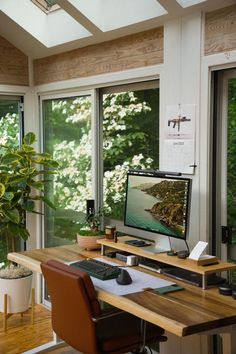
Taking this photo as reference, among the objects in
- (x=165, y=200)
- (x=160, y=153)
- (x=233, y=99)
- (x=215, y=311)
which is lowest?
(x=215, y=311)

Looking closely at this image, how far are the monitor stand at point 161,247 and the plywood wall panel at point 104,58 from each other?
45.6 inches

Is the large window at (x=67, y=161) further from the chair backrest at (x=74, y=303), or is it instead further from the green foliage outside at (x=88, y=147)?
the chair backrest at (x=74, y=303)

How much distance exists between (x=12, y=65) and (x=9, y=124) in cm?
53

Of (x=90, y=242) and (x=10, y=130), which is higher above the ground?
(x=10, y=130)

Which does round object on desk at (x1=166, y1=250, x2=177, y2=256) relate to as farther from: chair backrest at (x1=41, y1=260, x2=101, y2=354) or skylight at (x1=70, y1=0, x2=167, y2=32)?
skylight at (x1=70, y1=0, x2=167, y2=32)

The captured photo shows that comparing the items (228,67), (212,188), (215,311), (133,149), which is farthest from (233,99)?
(215,311)

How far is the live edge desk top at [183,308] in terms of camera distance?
2.09m

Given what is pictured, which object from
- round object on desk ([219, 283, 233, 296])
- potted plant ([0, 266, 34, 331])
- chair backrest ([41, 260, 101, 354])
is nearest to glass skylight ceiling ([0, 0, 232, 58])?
round object on desk ([219, 283, 233, 296])

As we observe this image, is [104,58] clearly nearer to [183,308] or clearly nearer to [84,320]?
[84,320]

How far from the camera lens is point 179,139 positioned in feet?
10.4

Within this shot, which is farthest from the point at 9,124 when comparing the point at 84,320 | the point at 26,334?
the point at 84,320

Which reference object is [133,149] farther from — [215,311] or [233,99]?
[215,311]

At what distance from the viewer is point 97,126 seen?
4.00 m

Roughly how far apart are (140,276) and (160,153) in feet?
3.04
